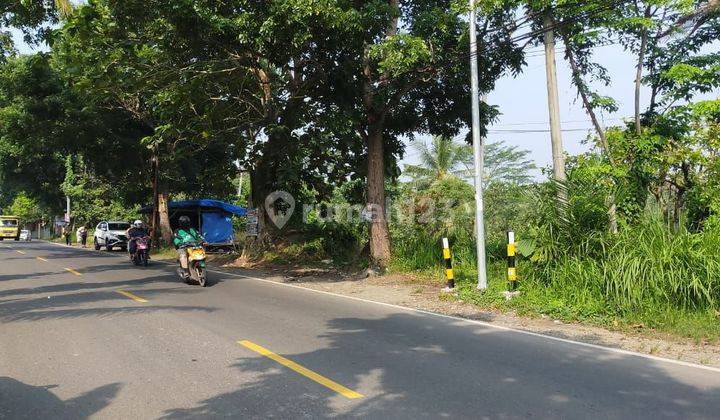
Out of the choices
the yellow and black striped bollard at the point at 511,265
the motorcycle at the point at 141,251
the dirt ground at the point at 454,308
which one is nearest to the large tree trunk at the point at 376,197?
the dirt ground at the point at 454,308

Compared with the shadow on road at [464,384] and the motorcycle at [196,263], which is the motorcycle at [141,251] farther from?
the shadow on road at [464,384]

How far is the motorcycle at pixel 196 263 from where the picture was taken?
13.4 meters

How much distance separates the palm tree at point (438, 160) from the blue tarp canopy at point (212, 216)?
30.8 ft

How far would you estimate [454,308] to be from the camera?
34.3 ft

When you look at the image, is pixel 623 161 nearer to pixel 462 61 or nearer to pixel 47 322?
pixel 462 61

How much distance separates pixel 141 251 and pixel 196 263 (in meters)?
6.85

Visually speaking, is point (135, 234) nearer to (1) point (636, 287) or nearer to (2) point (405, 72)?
(2) point (405, 72)

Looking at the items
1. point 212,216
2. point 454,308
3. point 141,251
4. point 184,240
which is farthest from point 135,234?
point 454,308

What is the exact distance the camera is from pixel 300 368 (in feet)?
19.5

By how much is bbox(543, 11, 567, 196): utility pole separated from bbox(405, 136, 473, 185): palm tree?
18100 millimetres

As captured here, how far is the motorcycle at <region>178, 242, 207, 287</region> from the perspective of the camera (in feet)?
44.1

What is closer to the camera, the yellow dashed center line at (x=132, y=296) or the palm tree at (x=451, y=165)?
the yellow dashed center line at (x=132, y=296)

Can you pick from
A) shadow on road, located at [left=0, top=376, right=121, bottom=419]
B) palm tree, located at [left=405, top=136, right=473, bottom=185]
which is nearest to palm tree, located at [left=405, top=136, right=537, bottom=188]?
palm tree, located at [left=405, top=136, right=473, bottom=185]

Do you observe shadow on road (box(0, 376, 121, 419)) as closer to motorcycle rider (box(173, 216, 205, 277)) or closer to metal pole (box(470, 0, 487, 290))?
metal pole (box(470, 0, 487, 290))
